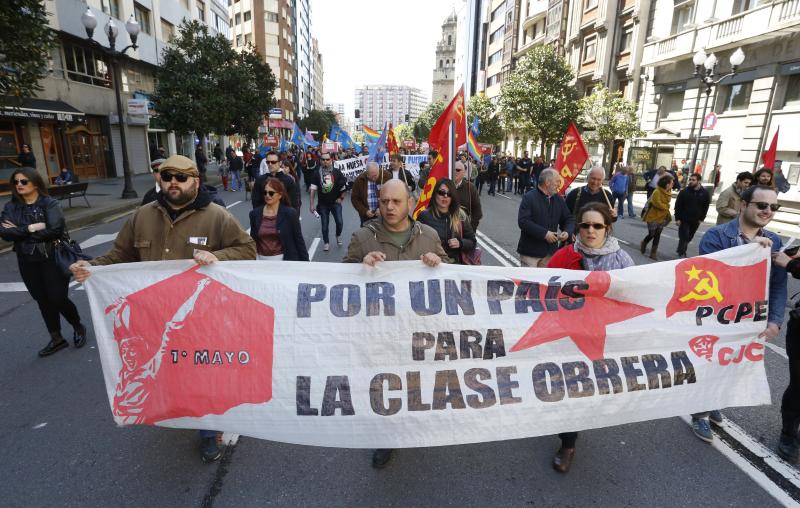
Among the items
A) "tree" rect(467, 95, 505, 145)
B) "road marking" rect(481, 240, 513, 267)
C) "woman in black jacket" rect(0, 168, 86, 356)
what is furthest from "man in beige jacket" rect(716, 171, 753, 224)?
"tree" rect(467, 95, 505, 145)

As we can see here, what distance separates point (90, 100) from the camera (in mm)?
22359

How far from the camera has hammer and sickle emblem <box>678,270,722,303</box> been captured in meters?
2.94

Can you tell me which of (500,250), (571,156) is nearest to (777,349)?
(571,156)

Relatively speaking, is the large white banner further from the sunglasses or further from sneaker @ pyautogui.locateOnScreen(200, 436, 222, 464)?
the sunglasses

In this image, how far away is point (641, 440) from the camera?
3.21 m

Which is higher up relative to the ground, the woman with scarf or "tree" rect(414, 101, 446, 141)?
"tree" rect(414, 101, 446, 141)

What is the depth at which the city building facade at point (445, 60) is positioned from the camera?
143 metres

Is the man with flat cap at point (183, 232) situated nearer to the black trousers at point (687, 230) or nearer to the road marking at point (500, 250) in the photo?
the road marking at point (500, 250)

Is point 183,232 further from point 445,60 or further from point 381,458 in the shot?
point 445,60

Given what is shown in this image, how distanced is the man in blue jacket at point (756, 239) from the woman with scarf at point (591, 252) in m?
0.73

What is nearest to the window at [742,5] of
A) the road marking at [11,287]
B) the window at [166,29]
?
the road marking at [11,287]

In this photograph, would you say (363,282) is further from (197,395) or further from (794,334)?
(794,334)

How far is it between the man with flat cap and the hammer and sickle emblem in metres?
3.01

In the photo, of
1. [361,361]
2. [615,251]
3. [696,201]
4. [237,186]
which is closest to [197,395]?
[361,361]
